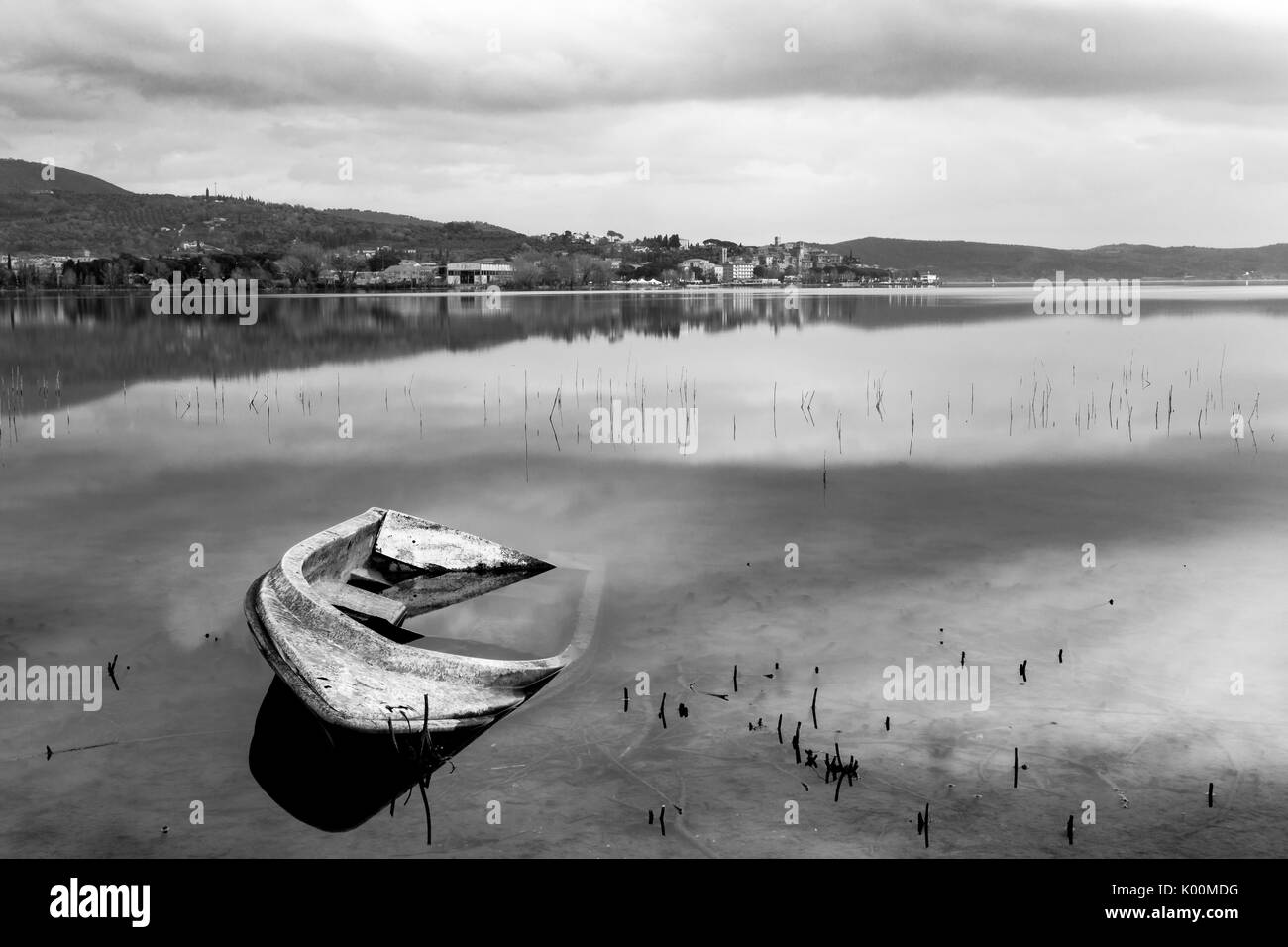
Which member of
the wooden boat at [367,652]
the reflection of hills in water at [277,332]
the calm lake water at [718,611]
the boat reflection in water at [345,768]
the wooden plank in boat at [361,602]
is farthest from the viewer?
the reflection of hills in water at [277,332]

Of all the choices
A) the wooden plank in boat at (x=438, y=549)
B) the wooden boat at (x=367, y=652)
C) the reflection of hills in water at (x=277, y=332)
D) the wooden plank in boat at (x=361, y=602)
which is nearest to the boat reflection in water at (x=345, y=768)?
the wooden boat at (x=367, y=652)

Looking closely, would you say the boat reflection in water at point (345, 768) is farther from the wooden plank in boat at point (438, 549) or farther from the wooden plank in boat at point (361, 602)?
the wooden plank in boat at point (438, 549)

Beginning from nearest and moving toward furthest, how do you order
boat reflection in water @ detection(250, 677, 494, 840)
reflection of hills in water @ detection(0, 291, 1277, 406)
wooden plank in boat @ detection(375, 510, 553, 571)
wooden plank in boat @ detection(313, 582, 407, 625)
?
boat reflection in water @ detection(250, 677, 494, 840) < wooden plank in boat @ detection(313, 582, 407, 625) < wooden plank in boat @ detection(375, 510, 553, 571) < reflection of hills in water @ detection(0, 291, 1277, 406)

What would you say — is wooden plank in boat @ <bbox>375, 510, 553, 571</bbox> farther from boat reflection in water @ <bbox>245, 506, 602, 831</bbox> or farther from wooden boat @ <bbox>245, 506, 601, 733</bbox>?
boat reflection in water @ <bbox>245, 506, 602, 831</bbox>

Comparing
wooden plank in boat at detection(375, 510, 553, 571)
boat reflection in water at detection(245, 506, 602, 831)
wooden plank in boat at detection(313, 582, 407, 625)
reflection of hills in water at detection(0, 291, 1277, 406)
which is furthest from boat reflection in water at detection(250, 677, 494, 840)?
reflection of hills in water at detection(0, 291, 1277, 406)

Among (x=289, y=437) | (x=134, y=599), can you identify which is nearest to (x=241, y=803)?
(x=134, y=599)

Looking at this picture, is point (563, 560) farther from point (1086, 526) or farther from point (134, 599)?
point (1086, 526)
